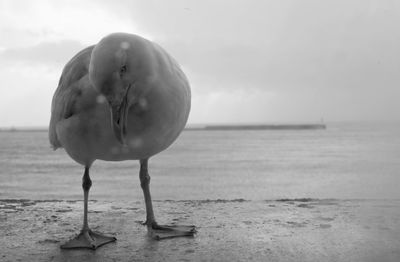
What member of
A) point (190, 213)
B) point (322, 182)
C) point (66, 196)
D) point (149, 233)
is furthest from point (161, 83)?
point (322, 182)

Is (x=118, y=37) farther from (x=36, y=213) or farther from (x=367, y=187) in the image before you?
(x=367, y=187)

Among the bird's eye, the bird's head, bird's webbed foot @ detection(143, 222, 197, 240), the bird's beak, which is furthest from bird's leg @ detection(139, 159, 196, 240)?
the bird's eye

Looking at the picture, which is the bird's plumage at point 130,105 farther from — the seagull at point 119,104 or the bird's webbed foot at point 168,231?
the bird's webbed foot at point 168,231

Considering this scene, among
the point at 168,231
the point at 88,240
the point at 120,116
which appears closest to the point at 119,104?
the point at 120,116

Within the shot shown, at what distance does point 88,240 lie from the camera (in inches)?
187

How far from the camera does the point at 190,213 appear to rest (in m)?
6.38

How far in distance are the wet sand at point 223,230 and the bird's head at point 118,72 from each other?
4.95ft

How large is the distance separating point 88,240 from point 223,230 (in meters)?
1.47

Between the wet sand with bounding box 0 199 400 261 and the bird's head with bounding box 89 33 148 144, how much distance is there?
4.95 ft

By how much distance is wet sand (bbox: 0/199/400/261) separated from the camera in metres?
4.32

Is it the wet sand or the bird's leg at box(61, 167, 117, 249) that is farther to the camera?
the bird's leg at box(61, 167, 117, 249)

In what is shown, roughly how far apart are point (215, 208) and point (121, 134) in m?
3.32

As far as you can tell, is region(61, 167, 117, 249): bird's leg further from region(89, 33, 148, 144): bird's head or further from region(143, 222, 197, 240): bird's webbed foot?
region(89, 33, 148, 144): bird's head

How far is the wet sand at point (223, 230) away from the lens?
4.32 meters
